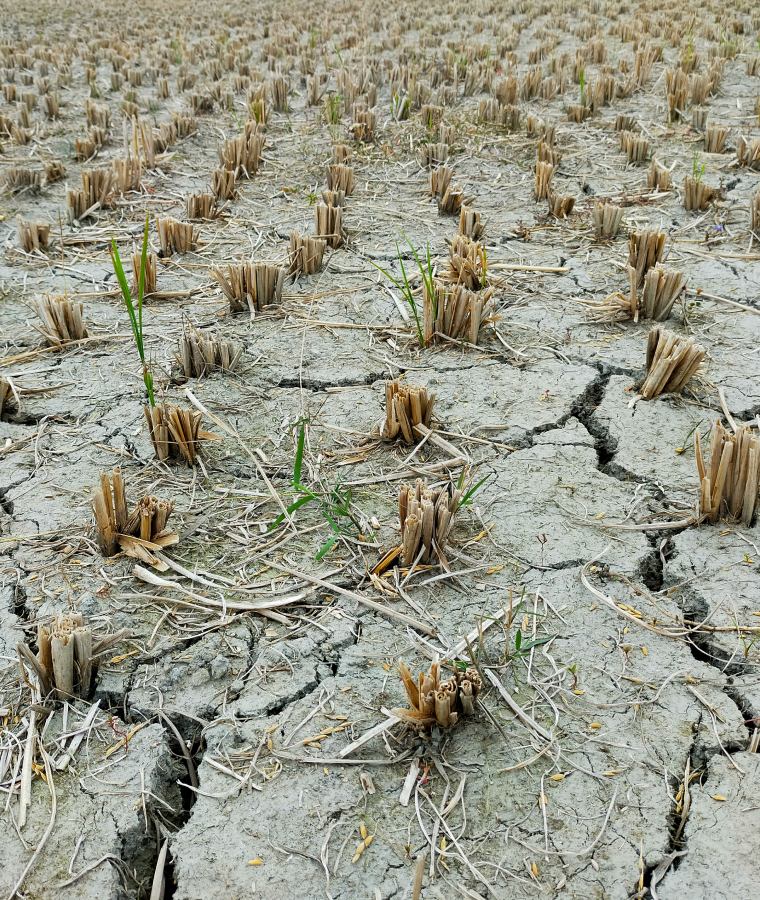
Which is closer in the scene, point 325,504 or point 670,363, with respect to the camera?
point 325,504

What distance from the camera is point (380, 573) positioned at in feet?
7.57

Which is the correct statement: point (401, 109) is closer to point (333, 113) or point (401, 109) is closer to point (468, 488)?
point (333, 113)

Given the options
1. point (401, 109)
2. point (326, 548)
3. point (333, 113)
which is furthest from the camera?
point (401, 109)

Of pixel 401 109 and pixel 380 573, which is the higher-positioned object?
pixel 401 109

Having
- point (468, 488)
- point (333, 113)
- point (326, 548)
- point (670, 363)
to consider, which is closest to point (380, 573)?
point (326, 548)

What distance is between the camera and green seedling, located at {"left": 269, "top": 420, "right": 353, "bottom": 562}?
234cm

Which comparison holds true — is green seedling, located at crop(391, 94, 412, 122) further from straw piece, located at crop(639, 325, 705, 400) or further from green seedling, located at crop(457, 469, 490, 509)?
green seedling, located at crop(457, 469, 490, 509)

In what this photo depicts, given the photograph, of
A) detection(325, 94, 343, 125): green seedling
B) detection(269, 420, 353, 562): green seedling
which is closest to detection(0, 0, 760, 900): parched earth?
detection(269, 420, 353, 562): green seedling

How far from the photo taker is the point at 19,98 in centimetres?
708

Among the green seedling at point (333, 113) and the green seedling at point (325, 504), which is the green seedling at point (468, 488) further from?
the green seedling at point (333, 113)

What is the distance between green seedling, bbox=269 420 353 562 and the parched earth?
0.7 inches

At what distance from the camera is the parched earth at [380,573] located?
170 centimetres

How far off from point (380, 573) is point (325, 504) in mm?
269

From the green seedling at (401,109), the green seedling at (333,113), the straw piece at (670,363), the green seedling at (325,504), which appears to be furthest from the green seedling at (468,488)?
the green seedling at (401,109)
